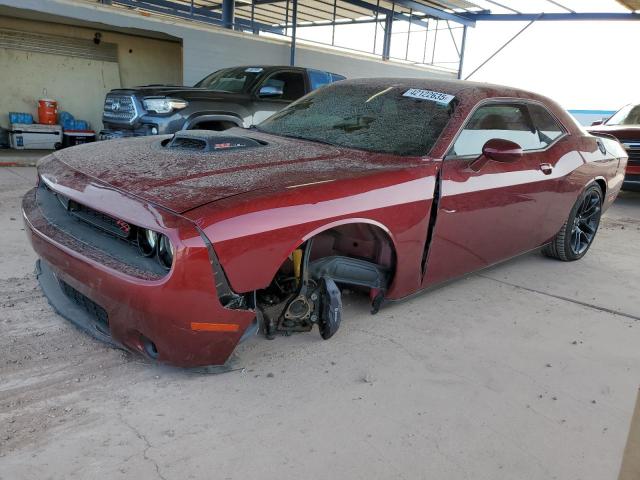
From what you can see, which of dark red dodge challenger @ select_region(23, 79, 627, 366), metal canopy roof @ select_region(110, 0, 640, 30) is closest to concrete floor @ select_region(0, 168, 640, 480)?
dark red dodge challenger @ select_region(23, 79, 627, 366)

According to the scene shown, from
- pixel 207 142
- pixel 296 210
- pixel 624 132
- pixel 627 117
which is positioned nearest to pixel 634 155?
pixel 624 132

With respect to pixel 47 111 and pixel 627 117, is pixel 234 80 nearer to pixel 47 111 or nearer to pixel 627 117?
pixel 47 111

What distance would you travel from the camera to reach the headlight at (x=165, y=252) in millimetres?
2201

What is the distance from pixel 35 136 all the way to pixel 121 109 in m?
3.86

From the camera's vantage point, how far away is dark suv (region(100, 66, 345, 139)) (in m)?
6.72

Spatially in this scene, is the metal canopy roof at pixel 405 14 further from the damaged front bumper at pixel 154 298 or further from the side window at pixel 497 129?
the damaged front bumper at pixel 154 298

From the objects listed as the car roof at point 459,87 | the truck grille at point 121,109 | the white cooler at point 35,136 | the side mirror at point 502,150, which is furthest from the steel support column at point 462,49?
the side mirror at point 502,150

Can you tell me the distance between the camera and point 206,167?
2627mm

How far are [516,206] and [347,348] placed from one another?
5.64 feet

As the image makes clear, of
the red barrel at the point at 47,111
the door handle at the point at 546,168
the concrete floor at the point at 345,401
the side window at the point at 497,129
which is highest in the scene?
the side window at the point at 497,129

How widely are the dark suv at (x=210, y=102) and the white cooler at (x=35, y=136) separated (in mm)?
3295

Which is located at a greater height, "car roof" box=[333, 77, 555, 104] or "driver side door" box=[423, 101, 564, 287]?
"car roof" box=[333, 77, 555, 104]

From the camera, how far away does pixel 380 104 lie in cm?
361

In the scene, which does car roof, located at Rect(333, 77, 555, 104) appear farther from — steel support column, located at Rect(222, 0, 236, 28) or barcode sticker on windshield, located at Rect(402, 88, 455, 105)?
steel support column, located at Rect(222, 0, 236, 28)
